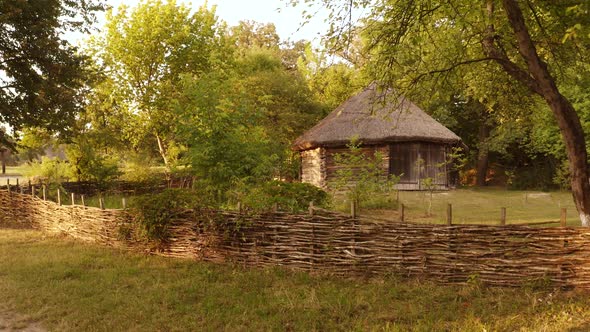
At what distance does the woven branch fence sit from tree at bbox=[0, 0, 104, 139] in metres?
10.4

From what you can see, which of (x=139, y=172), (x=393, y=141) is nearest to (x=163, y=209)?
(x=139, y=172)

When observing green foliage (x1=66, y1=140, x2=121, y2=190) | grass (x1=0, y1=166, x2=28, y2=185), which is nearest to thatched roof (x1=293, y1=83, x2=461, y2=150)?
green foliage (x1=66, y1=140, x2=121, y2=190)

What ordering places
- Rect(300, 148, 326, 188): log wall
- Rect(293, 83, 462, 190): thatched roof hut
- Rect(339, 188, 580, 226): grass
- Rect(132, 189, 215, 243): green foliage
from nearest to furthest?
Rect(132, 189, 215, 243): green foliage < Rect(339, 188, 580, 226): grass < Rect(293, 83, 462, 190): thatched roof hut < Rect(300, 148, 326, 188): log wall

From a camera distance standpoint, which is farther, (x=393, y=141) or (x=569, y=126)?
(x=393, y=141)

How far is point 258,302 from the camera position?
5.88 m

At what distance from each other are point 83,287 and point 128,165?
17.6 m

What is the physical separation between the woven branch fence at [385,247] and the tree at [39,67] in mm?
10401

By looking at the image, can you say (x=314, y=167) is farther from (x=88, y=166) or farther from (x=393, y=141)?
(x=88, y=166)

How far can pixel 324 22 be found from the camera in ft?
22.8

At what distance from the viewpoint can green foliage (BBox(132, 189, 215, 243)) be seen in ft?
27.0

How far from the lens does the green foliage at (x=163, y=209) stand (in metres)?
8.22

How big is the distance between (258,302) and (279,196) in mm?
2838

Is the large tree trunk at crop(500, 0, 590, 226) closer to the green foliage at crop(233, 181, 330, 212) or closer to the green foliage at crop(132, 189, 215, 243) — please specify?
the green foliage at crop(233, 181, 330, 212)

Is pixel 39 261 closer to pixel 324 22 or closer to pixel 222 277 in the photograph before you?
pixel 222 277
